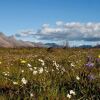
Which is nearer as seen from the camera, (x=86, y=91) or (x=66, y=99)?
(x=66, y=99)

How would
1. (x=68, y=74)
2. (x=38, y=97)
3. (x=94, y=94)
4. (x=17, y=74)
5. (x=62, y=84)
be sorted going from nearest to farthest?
(x=38, y=97) → (x=94, y=94) → (x=62, y=84) → (x=68, y=74) → (x=17, y=74)

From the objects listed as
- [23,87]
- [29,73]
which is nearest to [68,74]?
[29,73]

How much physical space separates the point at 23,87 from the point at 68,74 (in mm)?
2140

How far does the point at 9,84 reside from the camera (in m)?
9.46

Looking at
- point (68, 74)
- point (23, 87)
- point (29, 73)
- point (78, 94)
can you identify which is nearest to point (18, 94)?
point (23, 87)

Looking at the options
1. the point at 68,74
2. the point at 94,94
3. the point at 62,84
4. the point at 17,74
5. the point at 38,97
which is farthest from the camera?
the point at 17,74

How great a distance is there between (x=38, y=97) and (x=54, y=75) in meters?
2.96

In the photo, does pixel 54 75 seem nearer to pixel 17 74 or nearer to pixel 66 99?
pixel 17 74

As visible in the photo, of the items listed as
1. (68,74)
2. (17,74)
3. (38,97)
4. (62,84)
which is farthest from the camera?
(17,74)

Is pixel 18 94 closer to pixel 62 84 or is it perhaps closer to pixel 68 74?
pixel 62 84

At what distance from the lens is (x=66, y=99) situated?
7.64 meters

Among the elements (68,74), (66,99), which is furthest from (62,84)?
(66,99)

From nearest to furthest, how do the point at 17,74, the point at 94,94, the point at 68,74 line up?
the point at 94,94
the point at 68,74
the point at 17,74

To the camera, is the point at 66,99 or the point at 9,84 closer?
the point at 66,99
